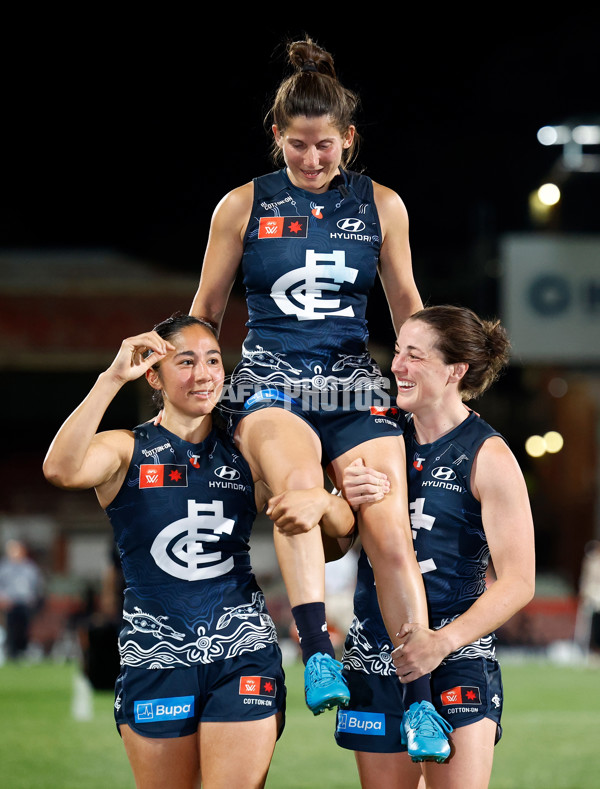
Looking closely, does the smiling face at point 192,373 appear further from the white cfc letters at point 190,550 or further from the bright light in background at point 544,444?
the bright light in background at point 544,444

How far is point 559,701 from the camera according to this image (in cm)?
988

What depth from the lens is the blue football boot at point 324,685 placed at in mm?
2650

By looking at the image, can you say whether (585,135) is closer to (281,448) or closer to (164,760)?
(281,448)

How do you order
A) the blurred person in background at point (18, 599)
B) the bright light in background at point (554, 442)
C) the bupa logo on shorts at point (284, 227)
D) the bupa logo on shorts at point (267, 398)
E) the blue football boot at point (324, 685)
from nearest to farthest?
the blue football boot at point (324, 685) < the bupa logo on shorts at point (267, 398) < the bupa logo on shorts at point (284, 227) < the blurred person in background at point (18, 599) < the bright light in background at point (554, 442)

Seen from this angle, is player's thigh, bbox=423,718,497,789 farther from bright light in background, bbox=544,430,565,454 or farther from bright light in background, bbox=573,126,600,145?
bright light in background, bbox=544,430,565,454

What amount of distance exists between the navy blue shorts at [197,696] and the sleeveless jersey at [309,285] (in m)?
0.86

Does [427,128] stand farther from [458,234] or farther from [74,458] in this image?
[74,458]

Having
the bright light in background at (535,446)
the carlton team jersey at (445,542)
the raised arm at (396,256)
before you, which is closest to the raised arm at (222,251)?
the raised arm at (396,256)

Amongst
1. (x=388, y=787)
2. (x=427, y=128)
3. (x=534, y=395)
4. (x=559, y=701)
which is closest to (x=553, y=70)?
(x=427, y=128)

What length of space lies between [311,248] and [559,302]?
417 inches

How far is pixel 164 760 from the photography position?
284 cm

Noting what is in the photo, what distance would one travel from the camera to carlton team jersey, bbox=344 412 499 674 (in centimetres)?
294

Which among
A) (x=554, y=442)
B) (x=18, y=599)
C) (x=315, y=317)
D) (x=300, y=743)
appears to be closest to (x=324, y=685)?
(x=315, y=317)

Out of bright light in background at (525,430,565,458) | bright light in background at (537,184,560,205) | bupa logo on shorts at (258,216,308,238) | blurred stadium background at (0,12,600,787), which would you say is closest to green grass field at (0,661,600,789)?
blurred stadium background at (0,12,600,787)
